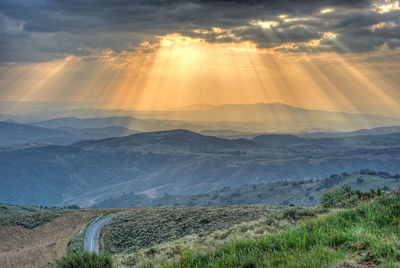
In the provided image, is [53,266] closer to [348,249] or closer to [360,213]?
[348,249]

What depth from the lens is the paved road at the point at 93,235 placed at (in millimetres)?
43888

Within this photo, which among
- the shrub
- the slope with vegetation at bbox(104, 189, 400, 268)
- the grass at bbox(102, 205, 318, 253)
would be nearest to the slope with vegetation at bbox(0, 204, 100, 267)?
the grass at bbox(102, 205, 318, 253)

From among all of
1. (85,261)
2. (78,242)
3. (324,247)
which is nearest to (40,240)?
(78,242)

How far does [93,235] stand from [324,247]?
162ft

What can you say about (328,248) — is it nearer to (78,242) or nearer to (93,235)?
(78,242)

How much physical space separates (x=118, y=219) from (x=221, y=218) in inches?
992

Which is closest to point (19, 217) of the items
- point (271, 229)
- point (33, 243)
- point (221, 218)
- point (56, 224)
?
point (56, 224)

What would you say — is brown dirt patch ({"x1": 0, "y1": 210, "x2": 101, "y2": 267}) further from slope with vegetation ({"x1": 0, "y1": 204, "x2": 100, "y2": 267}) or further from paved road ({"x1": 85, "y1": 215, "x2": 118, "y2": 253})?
paved road ({"x1": 85, "y1": 215, "x2": 118, "y2": 253})

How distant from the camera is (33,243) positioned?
2094 inches

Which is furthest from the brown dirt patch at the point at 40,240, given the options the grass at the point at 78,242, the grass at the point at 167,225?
the grass at the point at 167,225

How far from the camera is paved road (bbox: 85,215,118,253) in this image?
1728 inches

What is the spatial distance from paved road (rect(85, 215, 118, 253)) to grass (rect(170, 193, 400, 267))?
114 feet

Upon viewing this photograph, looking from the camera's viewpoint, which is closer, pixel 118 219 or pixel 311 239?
pixel 311 239

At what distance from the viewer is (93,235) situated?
52500 millimetres
